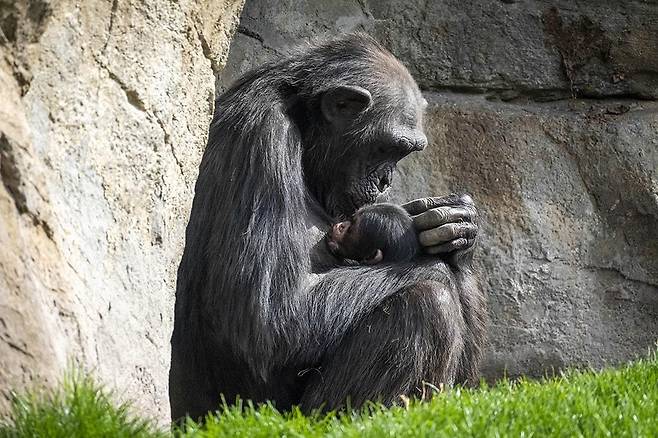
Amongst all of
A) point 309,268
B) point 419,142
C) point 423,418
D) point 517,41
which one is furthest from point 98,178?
point 517,41

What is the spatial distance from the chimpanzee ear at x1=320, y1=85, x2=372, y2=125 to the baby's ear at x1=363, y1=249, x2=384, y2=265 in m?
0.79

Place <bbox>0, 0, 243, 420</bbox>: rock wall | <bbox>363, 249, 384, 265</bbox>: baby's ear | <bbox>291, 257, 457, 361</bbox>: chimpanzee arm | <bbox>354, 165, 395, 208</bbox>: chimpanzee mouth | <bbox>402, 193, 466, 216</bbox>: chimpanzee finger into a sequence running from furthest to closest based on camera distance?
<bbox>354, 165, 395, 208</bbox>: chimpanzee mouth
<bbox>402, 193, 466, 216</bbox>: chimpanzee finger
<bbox>363, 249, 384, 265</bbox>: baby's ear
<bbox>291, 257, 457, 361</bbox>: chimpanzee arm
<bbox>0, 0, 243, 420</bbox>: rock wall

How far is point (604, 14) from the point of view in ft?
29.3

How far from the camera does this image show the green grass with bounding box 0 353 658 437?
4.05m

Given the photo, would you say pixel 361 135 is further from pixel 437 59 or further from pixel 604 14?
pixel 604 14

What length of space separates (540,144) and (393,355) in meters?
3.08

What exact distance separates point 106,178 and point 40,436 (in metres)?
1.18

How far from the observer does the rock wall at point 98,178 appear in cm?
418

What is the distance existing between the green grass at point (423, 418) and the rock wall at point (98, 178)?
131 mm

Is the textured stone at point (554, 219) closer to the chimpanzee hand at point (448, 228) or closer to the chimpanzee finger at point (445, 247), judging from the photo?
the chimpanzee hand at point (448, 228)

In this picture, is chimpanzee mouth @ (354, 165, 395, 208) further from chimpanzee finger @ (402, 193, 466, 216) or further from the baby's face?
the baby's face

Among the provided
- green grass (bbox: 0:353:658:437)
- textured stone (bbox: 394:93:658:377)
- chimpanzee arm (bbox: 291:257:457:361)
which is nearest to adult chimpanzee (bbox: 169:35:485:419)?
chimpanzee arm (bbox: 291:257:457:361)

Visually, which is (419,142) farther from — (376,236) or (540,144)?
(540,144)

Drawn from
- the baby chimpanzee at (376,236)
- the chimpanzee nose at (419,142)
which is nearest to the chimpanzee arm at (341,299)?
the baby chimpanzee at (376,236)
